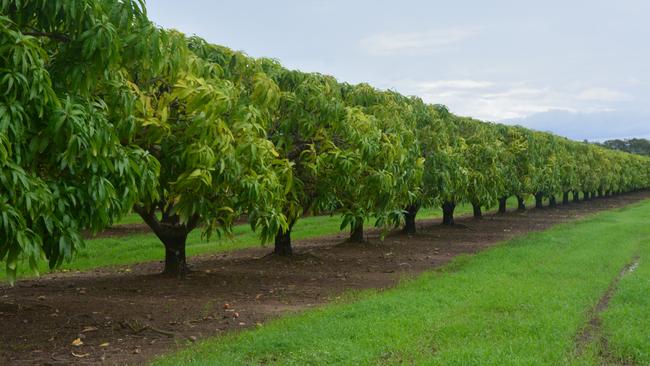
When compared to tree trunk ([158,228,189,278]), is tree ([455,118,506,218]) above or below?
above

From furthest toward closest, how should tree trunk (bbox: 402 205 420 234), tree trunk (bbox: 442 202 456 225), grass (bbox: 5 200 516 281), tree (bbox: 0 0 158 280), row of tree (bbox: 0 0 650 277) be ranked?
tree trunk (bbox: 442 202 456 225) < tree trunk (bbox: 402 205 420 234) < grass (bbox: 5 200 516 281) < row of tree (bbox: 0 0 650 277) < tree (bbox: 0 0 158 280)

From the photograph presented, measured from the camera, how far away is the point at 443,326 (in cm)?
721

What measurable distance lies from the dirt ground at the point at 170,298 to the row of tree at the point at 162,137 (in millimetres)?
1145

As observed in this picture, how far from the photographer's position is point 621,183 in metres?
53.4

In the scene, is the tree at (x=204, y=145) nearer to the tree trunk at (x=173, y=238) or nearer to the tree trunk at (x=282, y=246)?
the tree trunk at (x=173, y=238)

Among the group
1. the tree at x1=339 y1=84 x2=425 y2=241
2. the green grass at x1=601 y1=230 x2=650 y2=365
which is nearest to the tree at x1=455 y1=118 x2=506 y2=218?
the tree at x1=339 y1=84 x2=425 y2=241

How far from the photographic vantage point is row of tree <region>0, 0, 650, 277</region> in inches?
179

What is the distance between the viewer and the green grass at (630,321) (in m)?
6.30

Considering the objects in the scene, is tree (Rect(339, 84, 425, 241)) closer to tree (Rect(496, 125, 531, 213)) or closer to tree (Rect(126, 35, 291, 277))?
tree (Rect(126, 35, 291, 277))

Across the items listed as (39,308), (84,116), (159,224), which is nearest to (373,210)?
(159,224)

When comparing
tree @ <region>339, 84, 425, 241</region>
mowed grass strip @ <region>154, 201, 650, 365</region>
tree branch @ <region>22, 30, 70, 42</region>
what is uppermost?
tree branch @ <region>22, 30, 70, 42</region>

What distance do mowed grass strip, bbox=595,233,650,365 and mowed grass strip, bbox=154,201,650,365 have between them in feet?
0.96

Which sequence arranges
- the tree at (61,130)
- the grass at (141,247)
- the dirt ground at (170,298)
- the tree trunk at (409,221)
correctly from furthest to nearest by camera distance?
the tree trunk at (409,221)
the grass at (141,247)
the dirt ground at (170,298)
the tree at (61,130)

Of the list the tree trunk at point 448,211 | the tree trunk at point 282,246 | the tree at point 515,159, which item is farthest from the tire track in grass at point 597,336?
the tree at point 515,159
